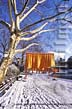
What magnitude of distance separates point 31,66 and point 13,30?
56.0ft

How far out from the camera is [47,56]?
2881 cm

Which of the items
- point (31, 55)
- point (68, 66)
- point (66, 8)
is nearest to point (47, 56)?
point (31, 55)

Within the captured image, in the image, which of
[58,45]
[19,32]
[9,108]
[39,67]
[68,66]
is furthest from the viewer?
[68,66]

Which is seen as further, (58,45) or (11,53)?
(58,45)

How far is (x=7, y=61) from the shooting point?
540 inches

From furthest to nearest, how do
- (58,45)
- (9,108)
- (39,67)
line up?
1. (39,67)
2. (58,45)
3. (9,108)

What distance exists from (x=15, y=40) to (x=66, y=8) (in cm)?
336

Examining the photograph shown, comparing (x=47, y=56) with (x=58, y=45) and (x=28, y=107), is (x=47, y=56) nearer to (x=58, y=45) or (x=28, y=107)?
(x=58, y=45)

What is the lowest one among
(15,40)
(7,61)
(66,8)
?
(7,61)

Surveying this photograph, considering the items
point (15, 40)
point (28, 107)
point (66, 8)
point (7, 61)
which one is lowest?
point (28, 107)

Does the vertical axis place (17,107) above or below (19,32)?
below

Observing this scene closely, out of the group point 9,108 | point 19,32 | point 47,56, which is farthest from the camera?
point 47,56

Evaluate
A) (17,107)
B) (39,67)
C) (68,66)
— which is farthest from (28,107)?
(68,66)

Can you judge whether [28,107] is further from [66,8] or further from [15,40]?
[66,8]
